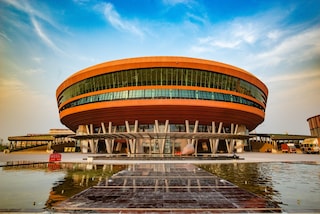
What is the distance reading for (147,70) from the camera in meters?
38.1

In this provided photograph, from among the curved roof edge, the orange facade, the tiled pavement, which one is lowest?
the tiled pavement

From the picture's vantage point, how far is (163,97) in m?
37.6

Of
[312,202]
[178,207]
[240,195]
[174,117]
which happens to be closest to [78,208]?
[178,207]

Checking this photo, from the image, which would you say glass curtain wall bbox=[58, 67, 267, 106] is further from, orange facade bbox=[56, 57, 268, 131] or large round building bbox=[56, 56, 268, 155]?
orange facade bbox=[56, 57, 268, 131]

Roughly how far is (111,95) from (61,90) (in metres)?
18.7

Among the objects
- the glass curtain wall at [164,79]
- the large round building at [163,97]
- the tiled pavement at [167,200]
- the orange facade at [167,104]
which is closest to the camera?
the tiled pavement at [167,200]

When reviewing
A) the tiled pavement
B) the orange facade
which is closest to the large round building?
the orange facade

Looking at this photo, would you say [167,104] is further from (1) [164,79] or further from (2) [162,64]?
(2) [162,64]

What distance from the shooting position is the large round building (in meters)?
37.6

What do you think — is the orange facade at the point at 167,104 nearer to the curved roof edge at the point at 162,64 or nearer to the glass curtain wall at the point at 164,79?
the curved roof edge at the point at 162,64

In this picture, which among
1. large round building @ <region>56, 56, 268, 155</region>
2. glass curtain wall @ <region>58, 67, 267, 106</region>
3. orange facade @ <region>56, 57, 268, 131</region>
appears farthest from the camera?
glass curtain wall @ <region>58, 67, 267, 106</region>

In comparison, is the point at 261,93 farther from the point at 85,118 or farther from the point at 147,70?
the point at 85,118

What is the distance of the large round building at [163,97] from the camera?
37594mm

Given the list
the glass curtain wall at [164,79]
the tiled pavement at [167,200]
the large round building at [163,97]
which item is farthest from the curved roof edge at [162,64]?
→ the tiled pavement at [167,200]
